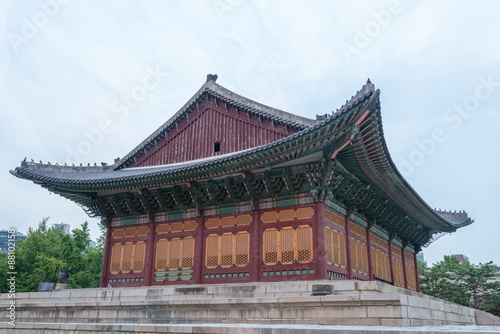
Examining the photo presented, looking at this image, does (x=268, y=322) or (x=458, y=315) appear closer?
(x=268, y=322)

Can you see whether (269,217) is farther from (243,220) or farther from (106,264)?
(106,264)

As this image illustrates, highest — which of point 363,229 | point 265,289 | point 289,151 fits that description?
point 289,151

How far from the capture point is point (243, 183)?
60.9ft

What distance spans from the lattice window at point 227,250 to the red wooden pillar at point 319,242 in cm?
309

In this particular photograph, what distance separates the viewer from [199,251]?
1958cm

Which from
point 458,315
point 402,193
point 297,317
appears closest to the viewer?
point 297,317

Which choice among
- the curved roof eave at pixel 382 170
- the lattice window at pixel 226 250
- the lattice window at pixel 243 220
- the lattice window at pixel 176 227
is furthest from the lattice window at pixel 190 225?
the curved roof eave at pixel 382 170

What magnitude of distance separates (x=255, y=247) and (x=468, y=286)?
95.4 ft

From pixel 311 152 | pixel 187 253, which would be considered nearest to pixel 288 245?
pixel 311 152

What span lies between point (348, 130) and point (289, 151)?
2.33 meters

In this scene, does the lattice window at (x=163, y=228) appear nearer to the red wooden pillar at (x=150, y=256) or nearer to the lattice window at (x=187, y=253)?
the red wooden pillar at (x=150, y=256)

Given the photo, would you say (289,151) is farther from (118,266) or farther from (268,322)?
(118,266)

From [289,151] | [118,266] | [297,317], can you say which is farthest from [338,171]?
[118,266]

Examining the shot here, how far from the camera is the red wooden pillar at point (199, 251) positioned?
19.3 metres
